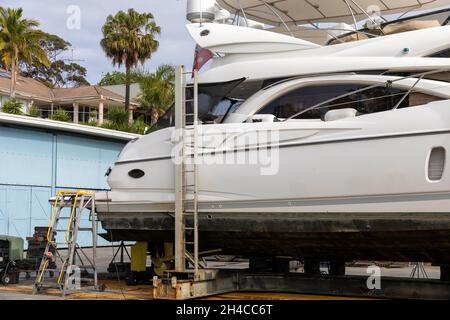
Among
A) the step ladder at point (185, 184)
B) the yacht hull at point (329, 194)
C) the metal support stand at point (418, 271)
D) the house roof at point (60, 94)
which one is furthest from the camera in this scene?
the house roof at point (60, 94)

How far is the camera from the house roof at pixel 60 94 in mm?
38406

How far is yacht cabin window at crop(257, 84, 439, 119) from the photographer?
7793mm

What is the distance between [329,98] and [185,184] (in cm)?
215

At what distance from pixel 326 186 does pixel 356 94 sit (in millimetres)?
1370

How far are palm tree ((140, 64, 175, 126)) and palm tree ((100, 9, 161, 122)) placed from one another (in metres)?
3.31

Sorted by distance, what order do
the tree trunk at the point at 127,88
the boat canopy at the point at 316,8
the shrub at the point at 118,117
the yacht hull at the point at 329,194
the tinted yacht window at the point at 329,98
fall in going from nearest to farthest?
the yacht hull at the point at 329,194, the tinted yacht window at the point at 329,98, the boat canopy at the point at 316,8, the shrub at the point at 118,117, the tree trunk at the point at 127,88

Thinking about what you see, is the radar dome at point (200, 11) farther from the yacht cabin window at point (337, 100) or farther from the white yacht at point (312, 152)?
the yacht cabin window at point (337, 100)

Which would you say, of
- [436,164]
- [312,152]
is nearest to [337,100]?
[312,152]

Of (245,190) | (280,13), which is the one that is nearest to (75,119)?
(280,13)

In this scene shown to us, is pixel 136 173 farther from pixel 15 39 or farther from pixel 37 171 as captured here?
pixel 15 39

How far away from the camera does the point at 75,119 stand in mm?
40125

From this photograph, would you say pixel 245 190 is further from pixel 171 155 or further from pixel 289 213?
pixel 171 155

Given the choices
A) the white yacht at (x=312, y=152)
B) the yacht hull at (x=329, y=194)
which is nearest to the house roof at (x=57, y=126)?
the white yacht at (x=312, y=152)

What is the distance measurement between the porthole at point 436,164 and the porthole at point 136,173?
3.81m
